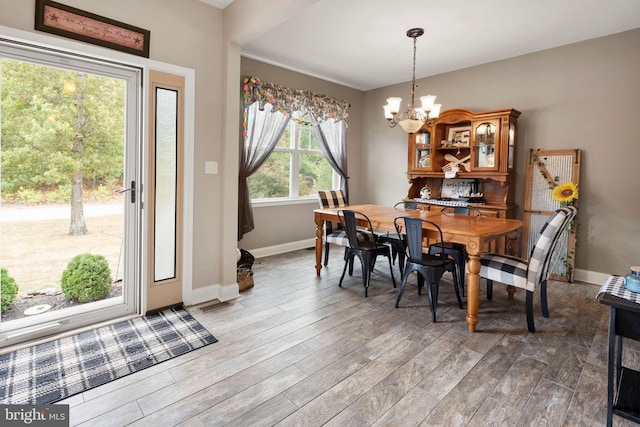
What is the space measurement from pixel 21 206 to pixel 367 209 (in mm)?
3096

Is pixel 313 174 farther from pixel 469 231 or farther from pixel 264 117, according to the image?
pixel 469 231

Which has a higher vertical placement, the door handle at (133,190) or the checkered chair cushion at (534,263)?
the door handle at (133,190)

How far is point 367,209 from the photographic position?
402cm

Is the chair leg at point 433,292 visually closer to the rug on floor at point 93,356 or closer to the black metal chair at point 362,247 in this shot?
the black metal chair at point 362,247

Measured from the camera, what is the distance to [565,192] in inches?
147

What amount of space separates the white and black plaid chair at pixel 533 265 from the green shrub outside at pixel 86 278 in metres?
3.01

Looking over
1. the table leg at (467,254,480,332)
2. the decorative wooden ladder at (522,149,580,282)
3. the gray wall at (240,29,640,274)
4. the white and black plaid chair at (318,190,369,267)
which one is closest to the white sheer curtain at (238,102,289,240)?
the gray wall at (240,29,640,274)

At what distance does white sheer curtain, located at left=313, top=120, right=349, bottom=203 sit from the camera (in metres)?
5.27

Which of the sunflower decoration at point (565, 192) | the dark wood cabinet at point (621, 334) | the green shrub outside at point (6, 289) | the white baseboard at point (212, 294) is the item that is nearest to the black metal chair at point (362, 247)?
the white baseboard at point (212, 294)

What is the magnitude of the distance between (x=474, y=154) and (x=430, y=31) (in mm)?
1591

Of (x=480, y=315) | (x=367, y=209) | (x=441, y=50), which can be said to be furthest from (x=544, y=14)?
(x=480, y=315)

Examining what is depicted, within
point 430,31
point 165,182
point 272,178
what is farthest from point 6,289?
point 430,31

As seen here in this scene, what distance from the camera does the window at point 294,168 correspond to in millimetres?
4750

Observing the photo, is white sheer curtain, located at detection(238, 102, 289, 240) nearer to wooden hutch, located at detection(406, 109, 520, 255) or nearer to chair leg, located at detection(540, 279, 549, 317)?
wooden hutch, located at detection(406, 109, 520, 255)
